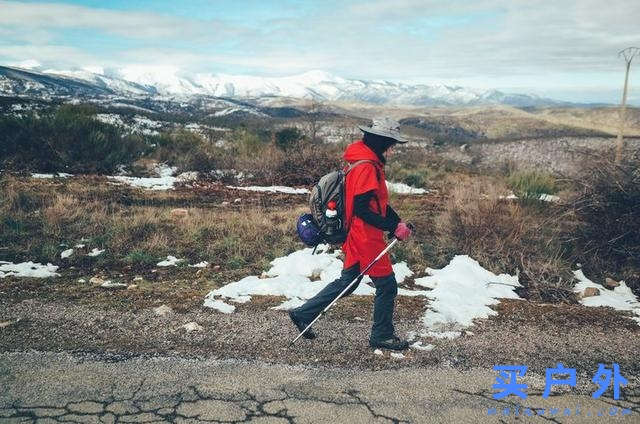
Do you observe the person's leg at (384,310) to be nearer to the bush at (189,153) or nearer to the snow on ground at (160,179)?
the snow on ground at (160,179)

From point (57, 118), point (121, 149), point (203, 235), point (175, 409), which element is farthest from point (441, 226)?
point (57, 118)

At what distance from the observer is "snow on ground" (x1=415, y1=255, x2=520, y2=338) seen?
505 cm

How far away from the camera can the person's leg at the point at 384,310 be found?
4.34 m

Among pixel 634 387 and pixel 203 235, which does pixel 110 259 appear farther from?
pixel 634 387

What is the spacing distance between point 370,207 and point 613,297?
4.04 m

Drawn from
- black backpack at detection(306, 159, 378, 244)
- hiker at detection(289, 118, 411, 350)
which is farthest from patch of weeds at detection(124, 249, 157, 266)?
black backpack at detection(306, 159, 378, 244)

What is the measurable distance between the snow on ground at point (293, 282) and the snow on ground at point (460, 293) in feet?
1.14

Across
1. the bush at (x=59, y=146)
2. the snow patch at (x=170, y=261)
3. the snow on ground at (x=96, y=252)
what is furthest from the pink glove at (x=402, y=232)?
the bush at (x=59, y=146)

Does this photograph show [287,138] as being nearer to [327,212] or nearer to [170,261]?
[170,261]

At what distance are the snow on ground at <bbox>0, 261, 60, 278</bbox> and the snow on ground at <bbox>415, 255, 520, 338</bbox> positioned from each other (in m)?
4.81

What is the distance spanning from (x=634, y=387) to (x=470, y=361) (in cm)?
127

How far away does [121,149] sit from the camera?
16359mm

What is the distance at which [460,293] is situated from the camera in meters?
5.96

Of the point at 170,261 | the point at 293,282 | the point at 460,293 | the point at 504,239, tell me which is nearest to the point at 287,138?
the point at 170,261
